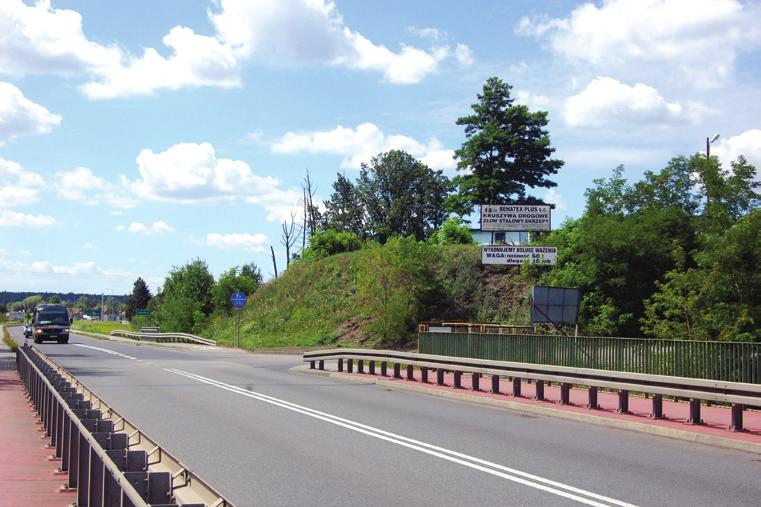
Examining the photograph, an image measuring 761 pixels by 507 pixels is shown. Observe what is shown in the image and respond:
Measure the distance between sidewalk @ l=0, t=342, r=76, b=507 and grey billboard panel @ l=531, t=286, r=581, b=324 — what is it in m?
14.4

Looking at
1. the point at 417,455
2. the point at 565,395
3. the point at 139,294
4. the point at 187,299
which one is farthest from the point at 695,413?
the point at 139,294

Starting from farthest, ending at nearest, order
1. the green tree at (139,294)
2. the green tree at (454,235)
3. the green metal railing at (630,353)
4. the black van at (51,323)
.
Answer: the green tree at (139,294), the green tree at (454,235), the black van at (51,323), the green metal railing at (630,353)

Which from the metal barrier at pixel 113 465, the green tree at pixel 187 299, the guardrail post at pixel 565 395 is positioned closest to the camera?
the metal barrier at pixel 113 465

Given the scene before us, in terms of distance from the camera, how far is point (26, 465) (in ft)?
32.9

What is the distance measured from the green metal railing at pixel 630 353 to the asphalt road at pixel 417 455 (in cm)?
338

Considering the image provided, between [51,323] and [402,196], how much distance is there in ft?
173

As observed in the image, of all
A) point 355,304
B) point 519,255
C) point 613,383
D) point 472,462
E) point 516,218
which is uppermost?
point 516,218

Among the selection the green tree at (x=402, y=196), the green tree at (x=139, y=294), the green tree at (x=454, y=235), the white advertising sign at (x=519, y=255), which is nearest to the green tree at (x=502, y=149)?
the green tree at (x=454, y=235)

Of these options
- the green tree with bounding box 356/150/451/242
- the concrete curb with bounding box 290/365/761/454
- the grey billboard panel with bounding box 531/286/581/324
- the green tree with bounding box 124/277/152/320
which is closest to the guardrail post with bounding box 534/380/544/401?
the concrete curb with bounding box 290/365/761/454

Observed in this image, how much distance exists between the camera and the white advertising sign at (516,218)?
4481 cm

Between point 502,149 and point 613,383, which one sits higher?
point 502,149

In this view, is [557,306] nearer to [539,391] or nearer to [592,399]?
[539,391]

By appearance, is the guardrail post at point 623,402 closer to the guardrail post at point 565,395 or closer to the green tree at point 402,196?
the guardrail post at point 565,395

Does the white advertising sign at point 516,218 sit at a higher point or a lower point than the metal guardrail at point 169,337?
higher
